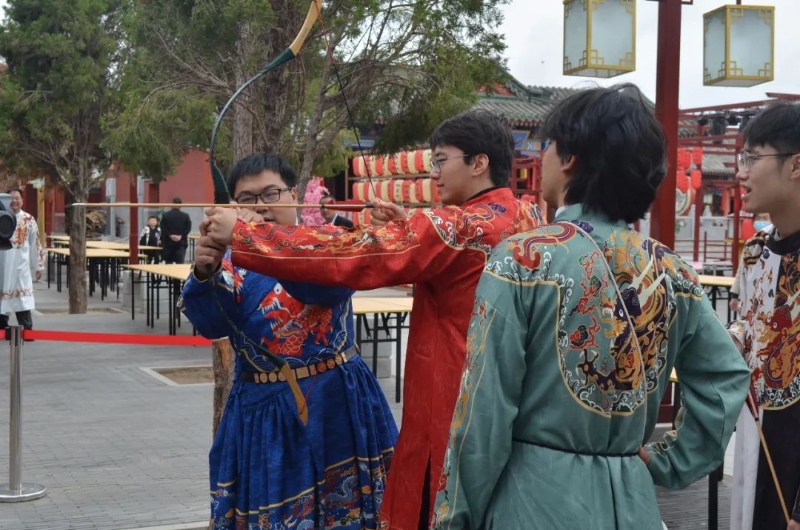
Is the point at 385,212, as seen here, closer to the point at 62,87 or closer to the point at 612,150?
the point at 612,150

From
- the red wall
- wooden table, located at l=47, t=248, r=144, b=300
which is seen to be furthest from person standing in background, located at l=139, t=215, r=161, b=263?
the red wall

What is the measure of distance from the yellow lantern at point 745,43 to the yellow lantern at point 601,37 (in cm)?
65

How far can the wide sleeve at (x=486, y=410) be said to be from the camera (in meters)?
1.66

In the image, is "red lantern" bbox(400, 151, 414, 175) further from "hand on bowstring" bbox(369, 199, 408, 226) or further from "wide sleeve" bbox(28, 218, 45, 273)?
"hand on bowstring" bbox(369, 199, 408, 226)

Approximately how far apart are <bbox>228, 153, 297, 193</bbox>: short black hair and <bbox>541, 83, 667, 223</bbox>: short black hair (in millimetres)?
1147

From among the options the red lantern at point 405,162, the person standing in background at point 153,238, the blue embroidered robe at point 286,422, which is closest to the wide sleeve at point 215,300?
the blue embroidered robe at point 286,422

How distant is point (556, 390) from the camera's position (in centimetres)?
170

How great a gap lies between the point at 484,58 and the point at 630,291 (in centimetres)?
378

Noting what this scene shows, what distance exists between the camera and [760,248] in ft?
9.46

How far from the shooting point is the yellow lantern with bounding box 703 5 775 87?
20.8ft

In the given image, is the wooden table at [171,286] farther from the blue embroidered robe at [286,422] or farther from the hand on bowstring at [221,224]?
the hand on bowstring at [221,224]

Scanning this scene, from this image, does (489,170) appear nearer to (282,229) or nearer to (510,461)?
(282,229)

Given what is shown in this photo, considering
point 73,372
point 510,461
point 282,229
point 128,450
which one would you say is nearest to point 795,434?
point 510,461

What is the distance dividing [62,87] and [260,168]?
10399 mm
